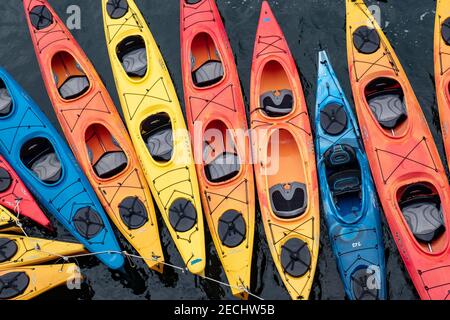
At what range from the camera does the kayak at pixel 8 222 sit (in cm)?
1584

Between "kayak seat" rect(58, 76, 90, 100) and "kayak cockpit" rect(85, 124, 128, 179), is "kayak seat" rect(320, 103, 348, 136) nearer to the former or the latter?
"kayak cockpit" rect(85, 124, 128, 179)

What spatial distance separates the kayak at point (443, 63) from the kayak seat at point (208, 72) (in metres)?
5.51

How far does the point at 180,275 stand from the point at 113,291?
64.3 inches

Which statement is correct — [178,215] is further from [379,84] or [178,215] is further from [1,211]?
[379,84]

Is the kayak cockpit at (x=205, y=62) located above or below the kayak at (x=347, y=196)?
above

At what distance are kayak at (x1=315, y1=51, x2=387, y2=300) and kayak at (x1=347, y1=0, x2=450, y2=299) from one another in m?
0.35

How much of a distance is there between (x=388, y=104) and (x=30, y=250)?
30.9 feet

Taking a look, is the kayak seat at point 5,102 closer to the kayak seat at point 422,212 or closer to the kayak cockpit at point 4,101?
the kayak cockpit at point 4,101

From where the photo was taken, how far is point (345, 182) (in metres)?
15.5

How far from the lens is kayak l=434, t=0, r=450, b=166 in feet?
52.3

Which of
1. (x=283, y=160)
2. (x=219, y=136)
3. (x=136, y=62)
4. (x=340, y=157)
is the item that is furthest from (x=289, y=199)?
(x=136, y=62)

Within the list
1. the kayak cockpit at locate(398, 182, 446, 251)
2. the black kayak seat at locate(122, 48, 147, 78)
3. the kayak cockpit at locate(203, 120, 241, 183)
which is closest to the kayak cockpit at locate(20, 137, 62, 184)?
the black kayak seat at locate(122, 48, 147, 78)

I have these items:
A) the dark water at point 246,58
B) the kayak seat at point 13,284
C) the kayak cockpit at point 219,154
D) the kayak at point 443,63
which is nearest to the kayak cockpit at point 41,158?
the dark water at point 246,58
